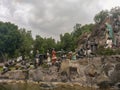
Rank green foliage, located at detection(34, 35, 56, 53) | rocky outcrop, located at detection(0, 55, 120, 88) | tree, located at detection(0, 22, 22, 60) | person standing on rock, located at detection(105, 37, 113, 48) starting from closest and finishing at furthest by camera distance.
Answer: rocky outcrop, located at detection(0, 55, 120, 88), person standing on rock, located at detection(105, 37, 113, 48), tree, located at detection(0, 22, 22, 60), green foliage, located at detection(34, 35, 56, 53)

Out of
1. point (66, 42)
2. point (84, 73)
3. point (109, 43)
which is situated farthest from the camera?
point (66, 42)

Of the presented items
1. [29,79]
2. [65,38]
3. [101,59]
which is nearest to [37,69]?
[29,79]

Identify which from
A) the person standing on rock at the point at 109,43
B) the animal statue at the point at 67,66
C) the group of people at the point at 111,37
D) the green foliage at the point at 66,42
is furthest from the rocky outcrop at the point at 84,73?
the green foliage at the point at 66,42

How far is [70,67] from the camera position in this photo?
40188 mm

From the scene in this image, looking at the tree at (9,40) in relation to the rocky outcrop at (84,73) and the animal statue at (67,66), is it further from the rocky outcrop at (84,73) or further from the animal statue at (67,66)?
the animal statue at (67,66)

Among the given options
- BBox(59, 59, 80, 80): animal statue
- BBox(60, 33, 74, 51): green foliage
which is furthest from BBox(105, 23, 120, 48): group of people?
BBox(60, 33, 74, 51): green foliage

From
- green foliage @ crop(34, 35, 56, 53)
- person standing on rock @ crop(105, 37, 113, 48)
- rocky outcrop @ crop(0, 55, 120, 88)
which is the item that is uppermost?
green foliage @ crop(34, 35, 56, 53)

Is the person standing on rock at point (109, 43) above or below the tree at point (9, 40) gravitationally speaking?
below

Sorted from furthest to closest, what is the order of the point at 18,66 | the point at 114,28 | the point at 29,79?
the point at 114,28 < the point at 18,66 < the point at 29,79

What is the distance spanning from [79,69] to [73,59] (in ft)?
8.91

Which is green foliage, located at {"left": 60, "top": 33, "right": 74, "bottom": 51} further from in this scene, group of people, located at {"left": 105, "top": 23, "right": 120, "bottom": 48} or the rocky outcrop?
the rocky outcrop

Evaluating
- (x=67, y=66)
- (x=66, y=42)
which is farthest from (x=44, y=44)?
(x=67, y=66)

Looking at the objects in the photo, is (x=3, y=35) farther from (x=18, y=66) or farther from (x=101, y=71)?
(x=101, y=71)

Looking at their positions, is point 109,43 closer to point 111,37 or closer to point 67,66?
point 111,37
